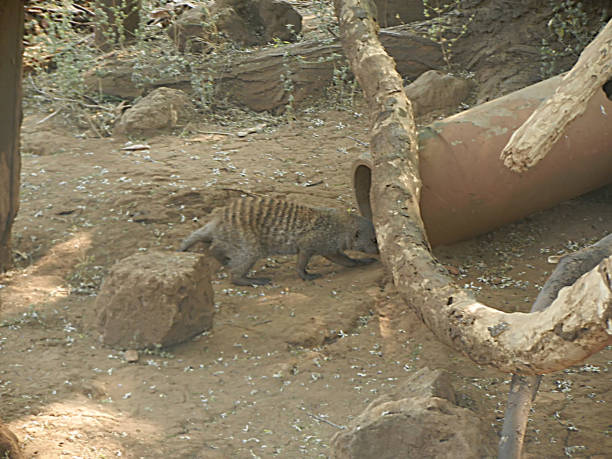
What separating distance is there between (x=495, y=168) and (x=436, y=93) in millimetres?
2402

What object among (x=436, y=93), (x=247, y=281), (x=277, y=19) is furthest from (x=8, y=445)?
(x=277, y=19)

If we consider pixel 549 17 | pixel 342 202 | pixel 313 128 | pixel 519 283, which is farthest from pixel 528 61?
pixel 519 283

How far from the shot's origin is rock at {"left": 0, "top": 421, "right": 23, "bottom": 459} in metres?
2.25

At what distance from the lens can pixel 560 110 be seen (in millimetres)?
2252

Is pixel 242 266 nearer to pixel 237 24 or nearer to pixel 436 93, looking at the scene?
pixel 436 93

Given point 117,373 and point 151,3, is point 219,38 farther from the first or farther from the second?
point 117,373

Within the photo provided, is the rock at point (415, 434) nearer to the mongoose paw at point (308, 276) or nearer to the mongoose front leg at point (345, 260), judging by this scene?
the mongoose paw at point (308, 276)

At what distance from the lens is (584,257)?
2598 millimetres

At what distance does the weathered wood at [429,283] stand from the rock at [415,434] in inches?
10.8

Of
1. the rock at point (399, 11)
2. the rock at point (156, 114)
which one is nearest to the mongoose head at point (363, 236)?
the rock at point (156, 114)

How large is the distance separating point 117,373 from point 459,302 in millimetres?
1721

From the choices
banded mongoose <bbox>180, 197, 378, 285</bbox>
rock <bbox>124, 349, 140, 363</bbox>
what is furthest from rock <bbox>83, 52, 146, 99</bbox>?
rock <bbox>124, 349, 140, 363</bbox>

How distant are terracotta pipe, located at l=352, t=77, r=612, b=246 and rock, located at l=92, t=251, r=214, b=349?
4.25ft

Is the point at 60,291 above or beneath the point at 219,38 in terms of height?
beneath
